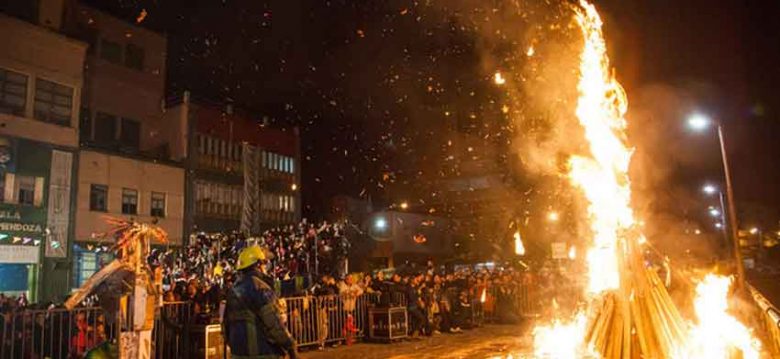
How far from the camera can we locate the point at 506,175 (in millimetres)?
46750

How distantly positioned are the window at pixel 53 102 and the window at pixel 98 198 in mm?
3421

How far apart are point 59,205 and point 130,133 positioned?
27.0 ft

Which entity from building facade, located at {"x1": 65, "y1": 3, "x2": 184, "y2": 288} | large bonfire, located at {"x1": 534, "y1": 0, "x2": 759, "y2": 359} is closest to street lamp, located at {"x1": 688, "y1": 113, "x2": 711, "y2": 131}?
large bonfire, located at {"x1": 534, "y1": 0, "x2": 759, "y2": 359}

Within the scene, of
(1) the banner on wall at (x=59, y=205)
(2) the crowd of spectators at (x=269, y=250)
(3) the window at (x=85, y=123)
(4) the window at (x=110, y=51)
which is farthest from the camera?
(4) the window at (x=110, y=51)

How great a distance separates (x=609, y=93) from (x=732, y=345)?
4330mm

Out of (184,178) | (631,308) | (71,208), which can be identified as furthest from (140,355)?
(184,178)

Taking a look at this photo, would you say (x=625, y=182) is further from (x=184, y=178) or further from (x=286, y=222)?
(x=286, y=222)

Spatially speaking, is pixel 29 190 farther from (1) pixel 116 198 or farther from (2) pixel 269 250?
(2) pixel 269 250

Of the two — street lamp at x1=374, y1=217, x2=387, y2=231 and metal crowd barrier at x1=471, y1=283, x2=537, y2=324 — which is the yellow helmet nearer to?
metal crowd barrier at x1=471, y1=283, x2=537, y2=324

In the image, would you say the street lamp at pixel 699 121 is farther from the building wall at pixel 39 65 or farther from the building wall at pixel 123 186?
the building wall at pixel 39 65

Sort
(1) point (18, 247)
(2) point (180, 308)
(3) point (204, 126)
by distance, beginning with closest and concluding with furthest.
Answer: (2) point (180, 308) → (1) point (18, 247) → (3) point (204, 126)

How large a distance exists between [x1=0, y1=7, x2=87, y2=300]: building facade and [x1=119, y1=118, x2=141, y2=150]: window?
16.9 ft

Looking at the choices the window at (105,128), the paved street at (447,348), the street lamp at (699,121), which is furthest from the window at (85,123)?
the street lamp at (699,121)

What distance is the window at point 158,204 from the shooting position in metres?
32.7
